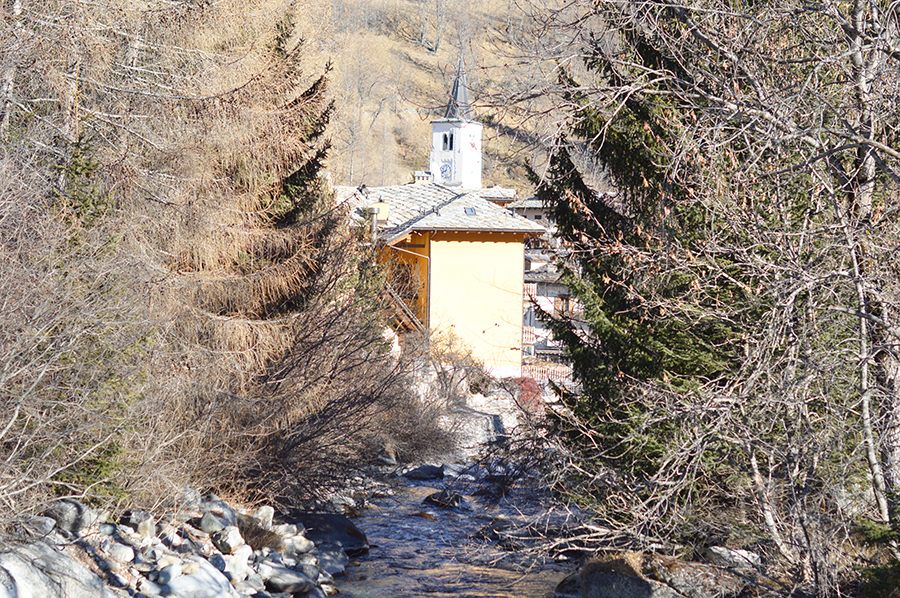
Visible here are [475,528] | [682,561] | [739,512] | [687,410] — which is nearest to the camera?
[687,410]

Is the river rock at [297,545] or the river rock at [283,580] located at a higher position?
the river rock at [283,580]

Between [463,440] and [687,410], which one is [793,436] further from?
[463,440]

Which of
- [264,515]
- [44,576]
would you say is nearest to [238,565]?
[264,515]

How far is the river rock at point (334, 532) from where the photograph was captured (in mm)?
11766

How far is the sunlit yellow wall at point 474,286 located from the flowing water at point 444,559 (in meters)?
14.2

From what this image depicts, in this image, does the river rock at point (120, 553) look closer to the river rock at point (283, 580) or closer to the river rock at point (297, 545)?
the river rock at point (283, 580)

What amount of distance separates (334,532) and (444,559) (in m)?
1.60

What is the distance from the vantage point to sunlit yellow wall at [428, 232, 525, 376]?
29.3 meters

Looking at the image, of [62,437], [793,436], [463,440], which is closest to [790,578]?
[793,436]

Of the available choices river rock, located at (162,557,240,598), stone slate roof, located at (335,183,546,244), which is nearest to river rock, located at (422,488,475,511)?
river rock, located at (162,557,240,598)

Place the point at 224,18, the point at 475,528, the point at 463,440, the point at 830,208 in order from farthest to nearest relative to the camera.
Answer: the point at 463,440 → the point at 475,528 → the point at 224,18 → the point at 830,208

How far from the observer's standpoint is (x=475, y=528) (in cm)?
1373

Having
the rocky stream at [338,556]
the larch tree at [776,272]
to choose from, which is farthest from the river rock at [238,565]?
the larch tree at [776,272]

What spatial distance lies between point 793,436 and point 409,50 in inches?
3566
